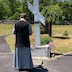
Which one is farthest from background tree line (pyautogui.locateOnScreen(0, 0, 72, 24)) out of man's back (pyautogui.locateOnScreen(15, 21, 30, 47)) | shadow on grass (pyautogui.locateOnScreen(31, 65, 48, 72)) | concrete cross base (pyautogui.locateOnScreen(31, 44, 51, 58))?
man's back (pyautogui.locateOnScreen(15, 21, 30, 47))

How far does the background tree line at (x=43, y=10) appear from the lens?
21359mm

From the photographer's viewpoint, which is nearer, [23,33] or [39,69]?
[23,33]

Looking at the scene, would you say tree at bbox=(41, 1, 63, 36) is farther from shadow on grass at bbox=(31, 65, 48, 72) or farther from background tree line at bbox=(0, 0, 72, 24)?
shadow on grass at bbox=(31, 65, 48, 72)

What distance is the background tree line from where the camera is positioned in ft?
70.1

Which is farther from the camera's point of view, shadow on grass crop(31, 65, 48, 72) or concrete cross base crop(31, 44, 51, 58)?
concrete cross base crop(31, 44, 51, 58)

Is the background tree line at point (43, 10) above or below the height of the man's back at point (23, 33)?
above

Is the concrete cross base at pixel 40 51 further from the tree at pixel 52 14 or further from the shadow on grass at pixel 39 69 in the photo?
the tree at pixel 52 14

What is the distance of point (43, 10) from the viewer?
71.3 feet

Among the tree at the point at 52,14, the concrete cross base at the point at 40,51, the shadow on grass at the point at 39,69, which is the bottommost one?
the shadow on grass at the point at 39,69

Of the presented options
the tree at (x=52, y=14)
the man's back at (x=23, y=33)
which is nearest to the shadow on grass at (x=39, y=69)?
the man's back at (x=23, y=33)

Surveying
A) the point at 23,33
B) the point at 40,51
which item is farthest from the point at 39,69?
the point at 40,51

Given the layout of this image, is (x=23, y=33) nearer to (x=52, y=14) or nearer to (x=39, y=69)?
(x=39, y=69)

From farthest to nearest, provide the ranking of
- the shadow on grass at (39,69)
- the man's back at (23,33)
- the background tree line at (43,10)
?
the background tree line at (43,10) → the shadow on grass at (39,69) → the man's back at (23,33)

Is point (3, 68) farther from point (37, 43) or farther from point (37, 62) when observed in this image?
point (37, 43)
